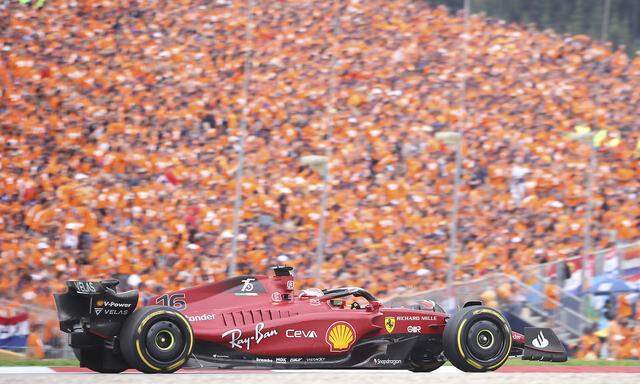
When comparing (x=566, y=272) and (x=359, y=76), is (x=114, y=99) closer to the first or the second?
(x=359, y=76)

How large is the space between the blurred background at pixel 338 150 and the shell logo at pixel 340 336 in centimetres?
595

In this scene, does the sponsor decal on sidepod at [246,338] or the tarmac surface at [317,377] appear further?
the sponsor decal on sidepod at [246,338]

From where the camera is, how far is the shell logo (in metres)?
9.60

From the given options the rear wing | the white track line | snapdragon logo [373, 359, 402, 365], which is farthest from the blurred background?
snapdragon logo [373, 359, 402, 365]

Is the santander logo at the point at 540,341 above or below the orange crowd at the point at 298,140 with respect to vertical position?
below

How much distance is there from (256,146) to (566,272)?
5.92m

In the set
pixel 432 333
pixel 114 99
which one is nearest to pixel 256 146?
pixel 114 99

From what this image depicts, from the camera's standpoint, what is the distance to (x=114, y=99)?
18094 mm

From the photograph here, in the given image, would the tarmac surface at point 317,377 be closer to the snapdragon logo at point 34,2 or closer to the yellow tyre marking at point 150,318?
the yellow tyre marking at point 150,318

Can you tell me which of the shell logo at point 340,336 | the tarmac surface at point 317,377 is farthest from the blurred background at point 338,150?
the shell logo at point 340,336

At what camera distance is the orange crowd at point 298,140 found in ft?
53.8

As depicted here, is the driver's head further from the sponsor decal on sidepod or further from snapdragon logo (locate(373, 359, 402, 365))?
the sponsor decal on sidepod

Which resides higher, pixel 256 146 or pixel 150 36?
pixel 150 36

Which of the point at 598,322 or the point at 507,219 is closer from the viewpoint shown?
the point at 598,322
